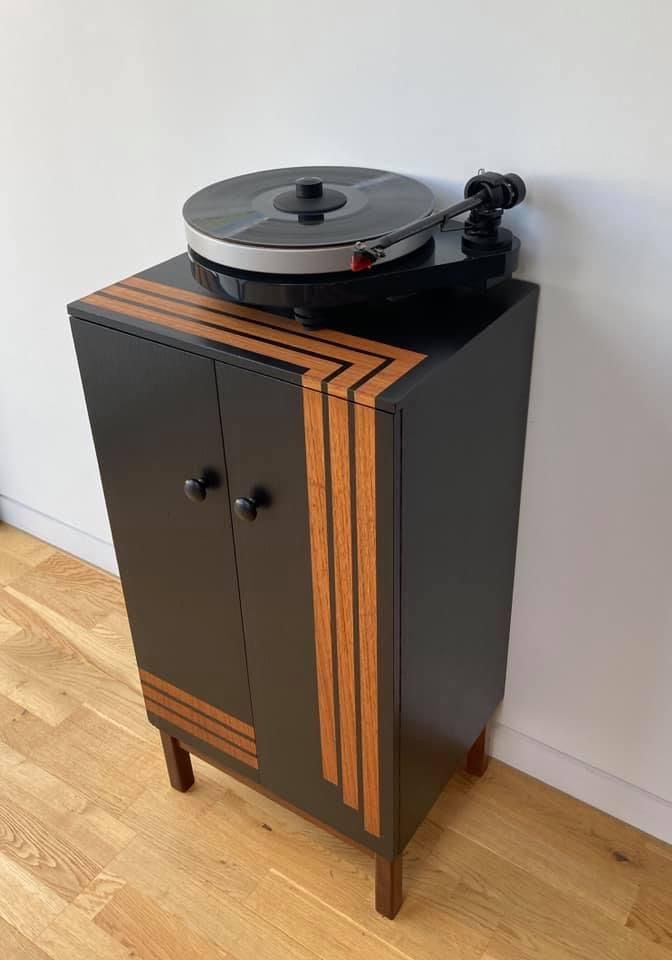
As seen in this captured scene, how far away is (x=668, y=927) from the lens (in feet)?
4.12

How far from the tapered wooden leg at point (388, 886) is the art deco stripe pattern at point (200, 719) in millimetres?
229

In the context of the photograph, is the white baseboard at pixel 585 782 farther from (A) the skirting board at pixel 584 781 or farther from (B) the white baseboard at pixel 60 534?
(B) the white baseboard at pixel 60 534

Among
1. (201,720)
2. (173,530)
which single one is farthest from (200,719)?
(173,530)

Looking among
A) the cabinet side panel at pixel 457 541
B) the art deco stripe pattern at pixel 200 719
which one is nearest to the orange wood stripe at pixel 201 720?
the art deco stripe pattern at pixel 200 719

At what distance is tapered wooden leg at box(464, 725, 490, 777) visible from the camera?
4.73 ft

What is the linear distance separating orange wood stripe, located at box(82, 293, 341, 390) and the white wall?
1.07ft

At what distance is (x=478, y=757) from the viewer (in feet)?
4.78

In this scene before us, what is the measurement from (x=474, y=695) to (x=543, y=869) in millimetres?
305

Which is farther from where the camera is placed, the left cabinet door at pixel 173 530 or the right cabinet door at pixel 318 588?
the left cabinet door at pixel 173 530

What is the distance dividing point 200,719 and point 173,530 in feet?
1.11

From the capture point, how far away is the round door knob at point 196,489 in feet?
3.41

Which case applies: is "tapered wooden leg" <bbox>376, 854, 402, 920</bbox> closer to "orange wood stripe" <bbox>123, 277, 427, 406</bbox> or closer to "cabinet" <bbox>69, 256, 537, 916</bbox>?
"cabinet" <bbox>69, 256, 537, 916</bbox>

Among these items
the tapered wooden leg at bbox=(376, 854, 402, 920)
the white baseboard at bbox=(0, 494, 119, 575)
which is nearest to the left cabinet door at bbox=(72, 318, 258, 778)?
the tapered wooden leg at bbox=(376, 854, 402, 920)

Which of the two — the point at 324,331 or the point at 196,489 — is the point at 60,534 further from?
the point at 324,331
